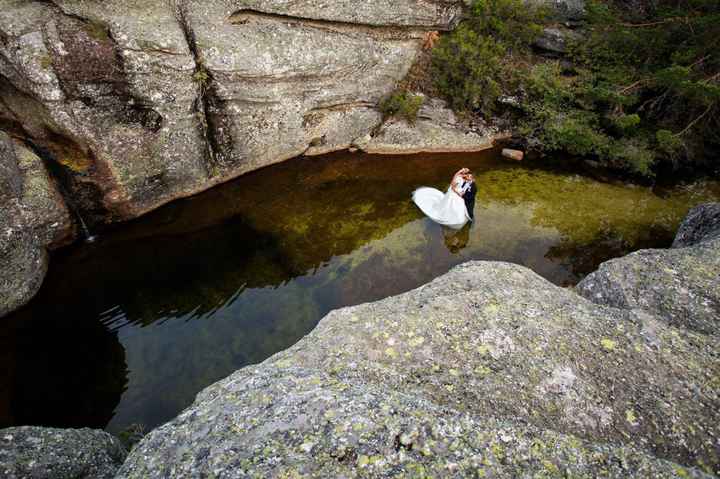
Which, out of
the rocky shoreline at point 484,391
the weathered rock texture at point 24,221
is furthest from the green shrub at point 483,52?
the weathered rock texture at point 24,221

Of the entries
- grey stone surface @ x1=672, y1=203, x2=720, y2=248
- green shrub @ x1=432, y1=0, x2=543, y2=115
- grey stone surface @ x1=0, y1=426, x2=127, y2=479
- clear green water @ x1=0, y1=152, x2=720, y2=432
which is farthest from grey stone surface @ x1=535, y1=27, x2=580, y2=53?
grey stone surface @ x1=0, y1=426, x2=127, y2=479

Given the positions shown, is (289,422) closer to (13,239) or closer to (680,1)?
(13,239)

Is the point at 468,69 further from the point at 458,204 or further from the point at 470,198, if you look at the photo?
the point at 458,204

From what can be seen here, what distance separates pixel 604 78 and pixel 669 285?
14841mm

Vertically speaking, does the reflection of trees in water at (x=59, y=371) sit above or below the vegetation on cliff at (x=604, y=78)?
below

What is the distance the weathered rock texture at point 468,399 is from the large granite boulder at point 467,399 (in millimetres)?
20

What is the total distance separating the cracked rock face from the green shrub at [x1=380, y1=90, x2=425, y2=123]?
0.61 metres

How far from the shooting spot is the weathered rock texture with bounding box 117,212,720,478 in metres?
4.57

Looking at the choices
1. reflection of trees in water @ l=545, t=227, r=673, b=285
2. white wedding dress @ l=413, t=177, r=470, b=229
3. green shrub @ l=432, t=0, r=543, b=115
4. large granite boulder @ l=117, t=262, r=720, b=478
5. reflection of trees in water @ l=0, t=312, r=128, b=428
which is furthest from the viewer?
green shrub @ l=432, t=0, r=543, b=115

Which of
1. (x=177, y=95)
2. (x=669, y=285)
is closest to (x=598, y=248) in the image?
(x=669, y=285)

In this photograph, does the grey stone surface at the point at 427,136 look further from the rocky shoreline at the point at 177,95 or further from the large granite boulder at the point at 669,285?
the large granite boulder at the point at 669,285

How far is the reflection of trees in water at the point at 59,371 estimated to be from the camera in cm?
987

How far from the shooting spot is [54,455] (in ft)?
20.6

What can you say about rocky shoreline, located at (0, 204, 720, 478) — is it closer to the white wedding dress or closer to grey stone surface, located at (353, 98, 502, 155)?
the white wedding dress
